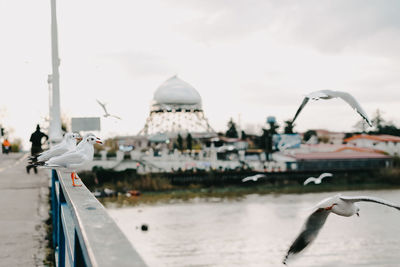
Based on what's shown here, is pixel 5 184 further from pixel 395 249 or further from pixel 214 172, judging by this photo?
pixel 214 172

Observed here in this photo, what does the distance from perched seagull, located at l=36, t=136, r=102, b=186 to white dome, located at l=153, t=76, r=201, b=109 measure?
56099 millimetres

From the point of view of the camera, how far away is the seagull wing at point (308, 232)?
286cm

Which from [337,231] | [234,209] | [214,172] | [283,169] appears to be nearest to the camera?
[337,231]

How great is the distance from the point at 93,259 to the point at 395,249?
21.8m

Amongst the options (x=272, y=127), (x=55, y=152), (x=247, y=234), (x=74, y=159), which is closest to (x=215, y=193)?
(x=247, y=234)

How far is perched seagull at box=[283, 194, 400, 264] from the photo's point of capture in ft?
8.76

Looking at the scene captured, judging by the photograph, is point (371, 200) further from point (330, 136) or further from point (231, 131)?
point (330, 136)

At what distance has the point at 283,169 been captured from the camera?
43000mm

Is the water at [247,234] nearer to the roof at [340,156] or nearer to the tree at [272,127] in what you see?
the roof at [340,156]

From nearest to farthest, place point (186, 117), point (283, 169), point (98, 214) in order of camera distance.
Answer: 1. point (98, 214)
2. point (283, 169)
3. point (186, 117)

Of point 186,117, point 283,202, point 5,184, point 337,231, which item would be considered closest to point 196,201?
point 283,202

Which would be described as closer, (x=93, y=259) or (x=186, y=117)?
(x=93, y=259)

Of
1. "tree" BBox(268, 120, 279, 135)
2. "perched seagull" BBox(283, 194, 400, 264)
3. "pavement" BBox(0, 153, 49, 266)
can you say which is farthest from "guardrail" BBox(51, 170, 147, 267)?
"tree" BBox(268, 120, 279, 135)

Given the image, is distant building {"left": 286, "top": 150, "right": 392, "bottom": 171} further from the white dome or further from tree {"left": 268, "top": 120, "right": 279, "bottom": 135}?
the white dome
